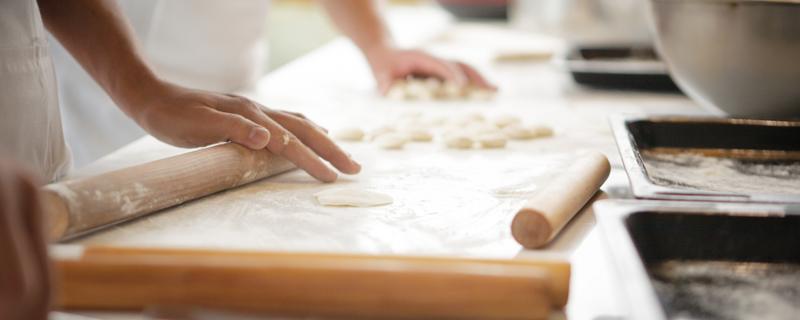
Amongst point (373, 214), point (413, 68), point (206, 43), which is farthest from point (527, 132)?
point (206, 43)

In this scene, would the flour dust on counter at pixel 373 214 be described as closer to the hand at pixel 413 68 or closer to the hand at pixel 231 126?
the hand at pixel 231 126

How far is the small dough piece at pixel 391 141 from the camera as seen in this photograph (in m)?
1.45

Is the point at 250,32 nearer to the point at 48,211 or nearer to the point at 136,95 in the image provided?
the point at 136,95

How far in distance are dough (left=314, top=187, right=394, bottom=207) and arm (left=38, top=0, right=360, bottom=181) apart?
0.29 ft

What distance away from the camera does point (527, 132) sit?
1537mm

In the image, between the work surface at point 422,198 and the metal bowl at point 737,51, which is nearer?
the work surface at point 422,198

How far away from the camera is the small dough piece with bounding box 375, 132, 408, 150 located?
1.45 meters

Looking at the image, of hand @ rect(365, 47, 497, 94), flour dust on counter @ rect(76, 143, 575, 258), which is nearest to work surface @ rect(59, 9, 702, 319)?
flour dust on counter @ rect(76, 143, 575, 258)

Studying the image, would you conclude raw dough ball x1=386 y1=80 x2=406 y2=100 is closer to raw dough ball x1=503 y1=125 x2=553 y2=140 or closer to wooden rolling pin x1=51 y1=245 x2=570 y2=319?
raw dough ball x1=503 y1=125 x2=553 y2=140

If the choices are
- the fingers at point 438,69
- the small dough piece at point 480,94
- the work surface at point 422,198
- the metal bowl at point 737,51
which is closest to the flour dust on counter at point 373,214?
the work surface at point 422,198

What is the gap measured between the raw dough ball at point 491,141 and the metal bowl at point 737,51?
0.38 m

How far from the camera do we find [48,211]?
849 mm

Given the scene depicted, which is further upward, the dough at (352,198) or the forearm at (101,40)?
the forearm at (101,40)

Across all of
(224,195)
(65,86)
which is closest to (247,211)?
(224,195)
